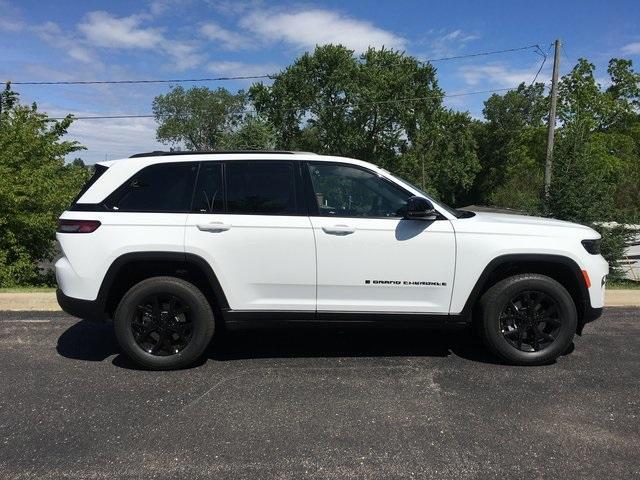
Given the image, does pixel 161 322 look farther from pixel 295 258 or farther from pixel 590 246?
pixel 590 246

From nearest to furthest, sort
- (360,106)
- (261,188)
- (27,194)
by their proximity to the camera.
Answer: (261,188) → (27,194) → (360,106)

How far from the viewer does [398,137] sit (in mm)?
52656

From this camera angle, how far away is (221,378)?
4.26 m

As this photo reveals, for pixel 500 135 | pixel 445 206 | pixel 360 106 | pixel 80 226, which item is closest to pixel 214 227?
pixel 80 226

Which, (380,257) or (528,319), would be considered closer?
(380,257)

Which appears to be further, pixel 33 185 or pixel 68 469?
pixel 33 185

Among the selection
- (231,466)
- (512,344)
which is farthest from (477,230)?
(231,466)

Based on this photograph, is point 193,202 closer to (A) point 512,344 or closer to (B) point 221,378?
(B) point 221,378

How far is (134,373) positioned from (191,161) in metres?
1.82

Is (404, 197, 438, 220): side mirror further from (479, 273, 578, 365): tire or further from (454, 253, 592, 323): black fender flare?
(479, 273, 578, 365): tire

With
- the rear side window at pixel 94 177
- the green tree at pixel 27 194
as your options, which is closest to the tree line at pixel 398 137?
the green tree at pixel 27 194

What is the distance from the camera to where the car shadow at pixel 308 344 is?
4.80 meters

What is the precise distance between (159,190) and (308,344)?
2.00 meters

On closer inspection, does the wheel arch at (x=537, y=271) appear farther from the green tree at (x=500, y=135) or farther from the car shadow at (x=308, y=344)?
the green tree at (x=500, y=135)
